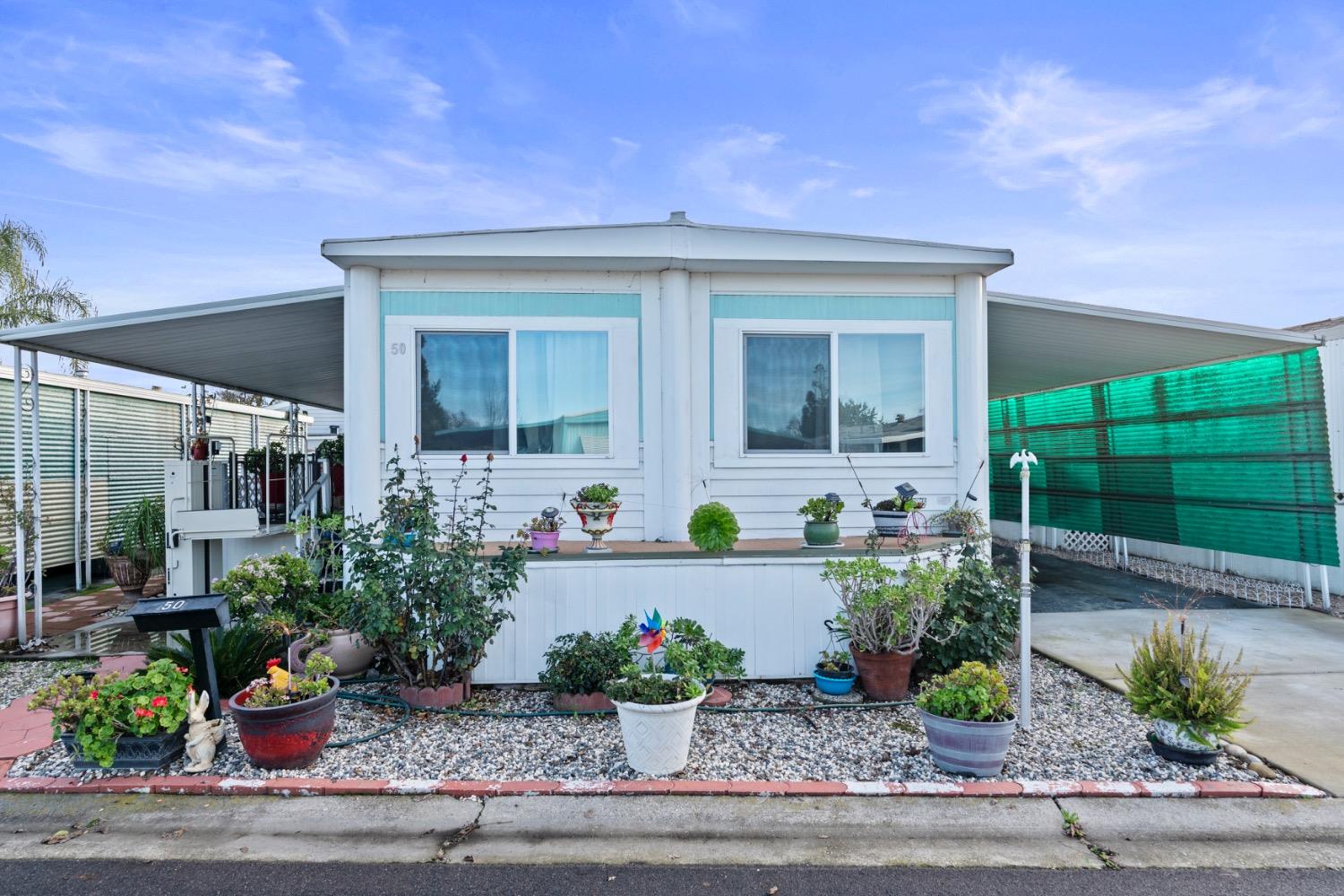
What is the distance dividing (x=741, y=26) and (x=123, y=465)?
32.8 ft

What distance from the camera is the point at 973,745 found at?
3.66 metres

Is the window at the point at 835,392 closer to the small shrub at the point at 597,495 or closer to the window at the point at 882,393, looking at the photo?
the window at the point at 882,393

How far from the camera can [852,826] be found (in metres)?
3.27

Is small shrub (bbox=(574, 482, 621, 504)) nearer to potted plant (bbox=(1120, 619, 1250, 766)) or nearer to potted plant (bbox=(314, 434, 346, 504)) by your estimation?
potted plant (bbox=(1120, 619, 1250, 766))

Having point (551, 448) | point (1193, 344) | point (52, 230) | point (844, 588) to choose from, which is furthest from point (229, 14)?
point (1193, 344)

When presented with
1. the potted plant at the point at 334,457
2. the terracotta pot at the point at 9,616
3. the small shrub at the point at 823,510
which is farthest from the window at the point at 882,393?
the terracotta pot at the point at 9,616

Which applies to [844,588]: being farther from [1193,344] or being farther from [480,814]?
[1193,344]

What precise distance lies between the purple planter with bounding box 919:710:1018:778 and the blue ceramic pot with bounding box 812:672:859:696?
115 centimetres

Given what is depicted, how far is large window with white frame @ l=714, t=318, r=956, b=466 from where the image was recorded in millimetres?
6090

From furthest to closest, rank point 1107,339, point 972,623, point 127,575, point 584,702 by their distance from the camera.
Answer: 1. point 127,575
2. point 1107,339
3. point 972,623
4. point 584,702

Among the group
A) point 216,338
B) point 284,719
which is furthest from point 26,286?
point 284,719

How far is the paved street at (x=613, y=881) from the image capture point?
9.12 feet

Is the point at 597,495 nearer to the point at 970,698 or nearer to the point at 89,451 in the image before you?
the point at 970,698

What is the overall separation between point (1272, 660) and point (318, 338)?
865cm
